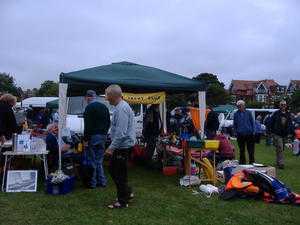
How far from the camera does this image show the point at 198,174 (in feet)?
34.9

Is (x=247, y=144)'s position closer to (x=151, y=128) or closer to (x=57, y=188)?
(x=151, y=128)

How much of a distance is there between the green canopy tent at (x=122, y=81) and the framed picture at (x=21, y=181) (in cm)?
114

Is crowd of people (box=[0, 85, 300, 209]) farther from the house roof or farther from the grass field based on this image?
the house roof

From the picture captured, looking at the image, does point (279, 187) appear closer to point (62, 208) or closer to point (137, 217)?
point (137, 217)

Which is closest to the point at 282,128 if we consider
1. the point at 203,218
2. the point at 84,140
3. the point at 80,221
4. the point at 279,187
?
the point at 279,187

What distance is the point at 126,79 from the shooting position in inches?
435

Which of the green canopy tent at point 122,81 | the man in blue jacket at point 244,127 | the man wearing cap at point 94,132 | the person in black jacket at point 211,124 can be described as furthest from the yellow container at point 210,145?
the person in black jacket at point 211,124

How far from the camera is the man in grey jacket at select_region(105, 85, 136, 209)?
7.27m

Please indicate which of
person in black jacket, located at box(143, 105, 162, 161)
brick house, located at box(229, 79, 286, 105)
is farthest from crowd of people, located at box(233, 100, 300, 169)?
brick house, located at box(229, 79, 286, 105)

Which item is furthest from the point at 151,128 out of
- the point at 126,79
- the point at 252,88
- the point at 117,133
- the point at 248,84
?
the point at 248,84

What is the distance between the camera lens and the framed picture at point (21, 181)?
30.2ft

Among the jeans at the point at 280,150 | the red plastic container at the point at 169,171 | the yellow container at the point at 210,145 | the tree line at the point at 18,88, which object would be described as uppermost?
the tree line at the point at 18,88

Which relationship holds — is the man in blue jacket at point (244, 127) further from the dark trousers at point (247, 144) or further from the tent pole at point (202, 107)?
the tent pole at point (202, 107)

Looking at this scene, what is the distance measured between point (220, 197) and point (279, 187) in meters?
1.00
